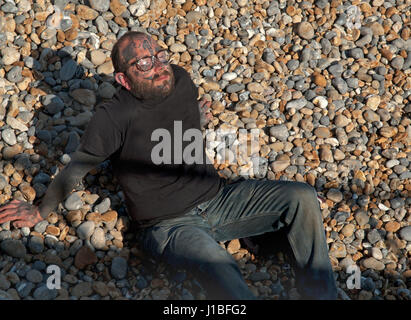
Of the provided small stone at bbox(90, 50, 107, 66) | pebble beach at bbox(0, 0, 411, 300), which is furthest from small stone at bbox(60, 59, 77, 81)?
small stone at bbox(90, 50, 107, 66)

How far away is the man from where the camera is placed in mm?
3479

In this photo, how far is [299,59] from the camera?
4945 mm

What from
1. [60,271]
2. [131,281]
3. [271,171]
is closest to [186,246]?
[131,281]

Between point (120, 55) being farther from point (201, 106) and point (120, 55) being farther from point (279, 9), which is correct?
point (279, 9)

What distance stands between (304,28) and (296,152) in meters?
1.26

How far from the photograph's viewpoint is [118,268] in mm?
3621

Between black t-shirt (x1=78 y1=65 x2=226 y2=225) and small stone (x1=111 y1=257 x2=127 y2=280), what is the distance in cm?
27

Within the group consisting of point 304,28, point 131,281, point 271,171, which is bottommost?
point 131,281

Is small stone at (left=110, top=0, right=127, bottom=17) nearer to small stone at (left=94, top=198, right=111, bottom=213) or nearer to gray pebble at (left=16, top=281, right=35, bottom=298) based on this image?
small stone at (left=94, top=198, right=111, bottom=213)

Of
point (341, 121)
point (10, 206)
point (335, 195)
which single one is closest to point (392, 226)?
point (335, 195)

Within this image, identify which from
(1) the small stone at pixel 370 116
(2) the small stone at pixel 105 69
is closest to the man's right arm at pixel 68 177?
(2) the small stone at pixel 105 69

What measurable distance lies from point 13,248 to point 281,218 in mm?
1603

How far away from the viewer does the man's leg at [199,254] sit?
127 inches

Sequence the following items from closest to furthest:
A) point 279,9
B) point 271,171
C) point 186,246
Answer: point 186,246, point 271,171, point 279,9
